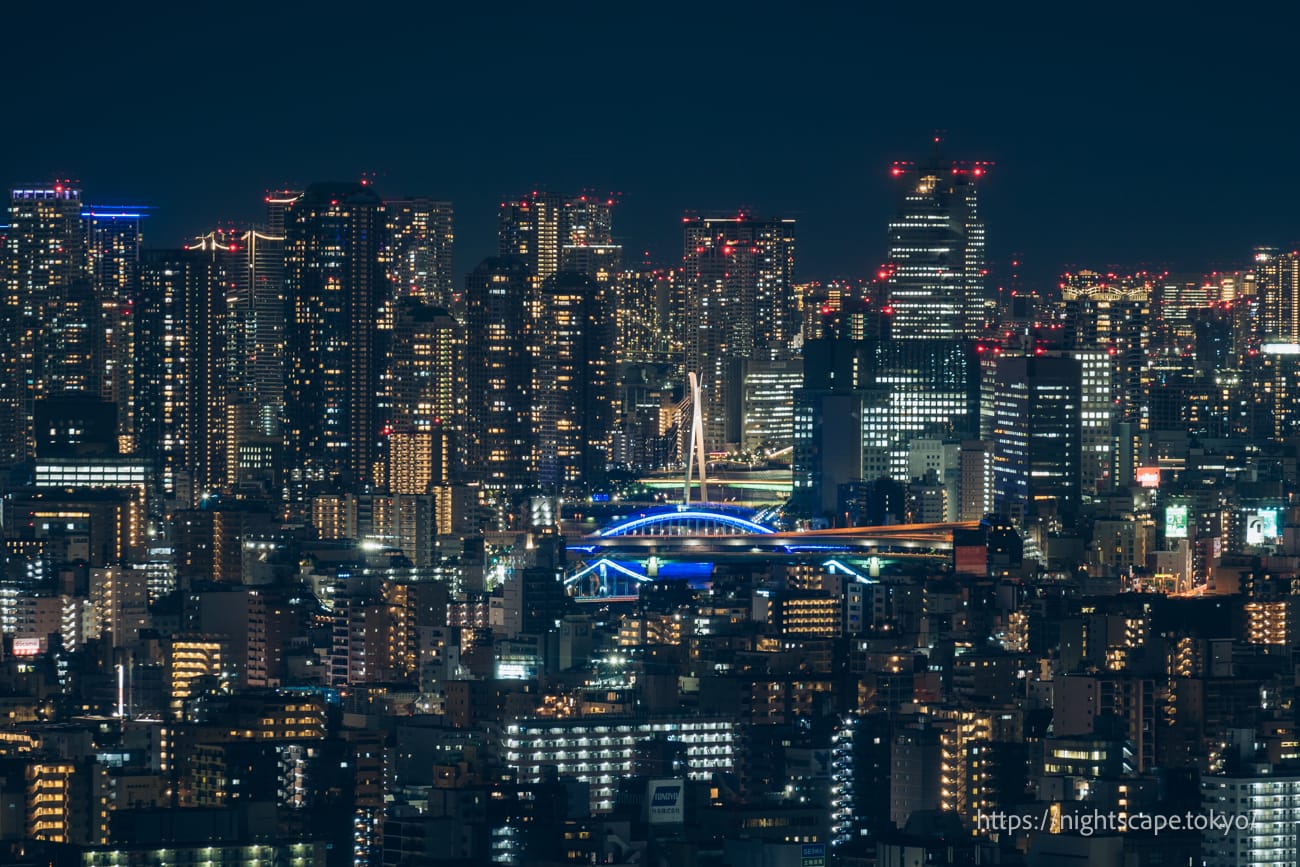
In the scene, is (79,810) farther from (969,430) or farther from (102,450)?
(969,430)

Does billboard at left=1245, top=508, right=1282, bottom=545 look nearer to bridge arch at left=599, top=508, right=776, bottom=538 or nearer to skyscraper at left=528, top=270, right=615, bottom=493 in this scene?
bridge arch at left=599, top=508, right=776, bottom=538

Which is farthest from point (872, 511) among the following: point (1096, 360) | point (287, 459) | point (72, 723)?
point (72, 723)

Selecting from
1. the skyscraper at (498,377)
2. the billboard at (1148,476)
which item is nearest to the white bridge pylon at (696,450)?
the skyscraper at (498,377)

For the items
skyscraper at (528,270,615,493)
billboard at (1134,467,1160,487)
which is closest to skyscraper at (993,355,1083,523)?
billboard at (1134,467,1160,487)

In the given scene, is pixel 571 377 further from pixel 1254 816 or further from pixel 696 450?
pixel 1254 816

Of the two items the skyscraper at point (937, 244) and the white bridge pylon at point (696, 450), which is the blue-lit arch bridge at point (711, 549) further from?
the skyscraper at point (937, 244)
